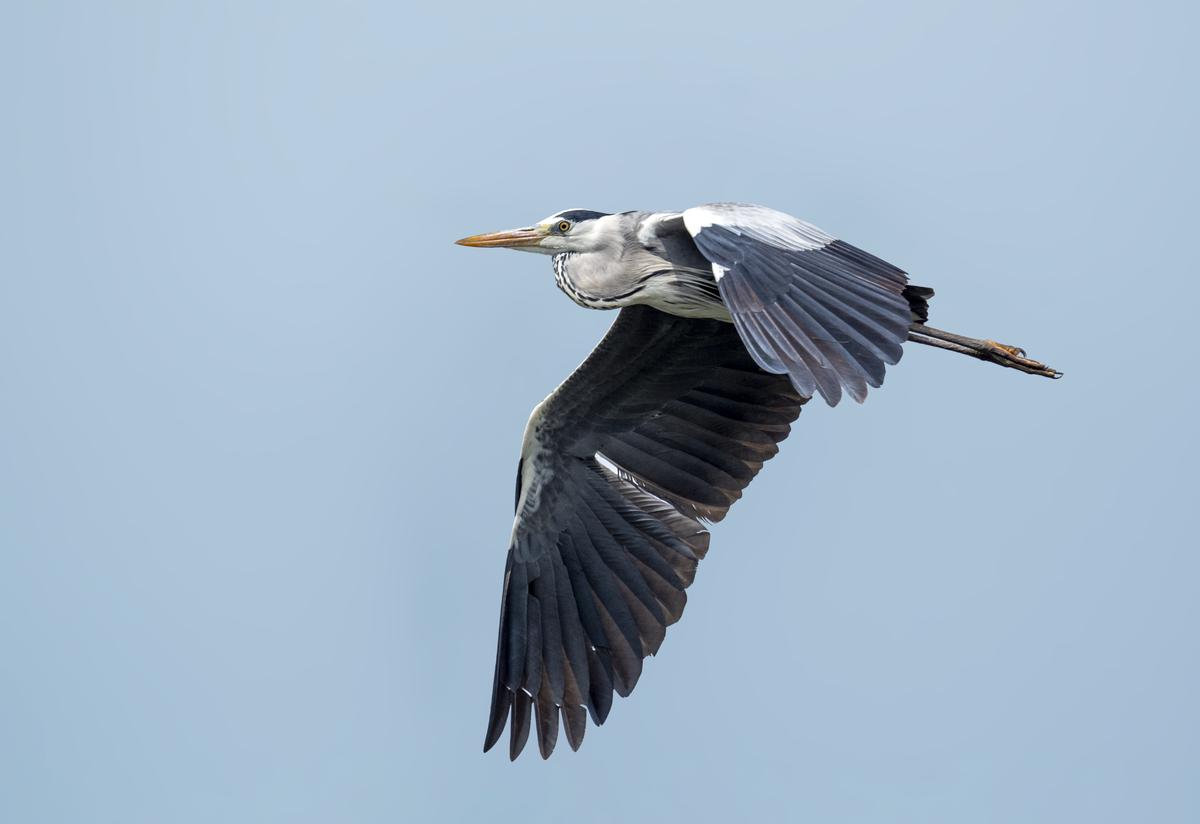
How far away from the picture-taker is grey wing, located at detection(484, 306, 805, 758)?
8852mm

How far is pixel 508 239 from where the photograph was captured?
8609mm

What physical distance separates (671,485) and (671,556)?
36 cm

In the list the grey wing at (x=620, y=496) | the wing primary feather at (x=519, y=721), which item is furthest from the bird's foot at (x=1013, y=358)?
the wing primary feather at (x=519, y=721)

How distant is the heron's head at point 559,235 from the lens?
8320 mm

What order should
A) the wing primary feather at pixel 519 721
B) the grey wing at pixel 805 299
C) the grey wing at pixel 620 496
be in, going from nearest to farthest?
the grey wing at pixel 805 299 < the wing primary feather at pixel 519 721 < the grey wing at pixel 620 496

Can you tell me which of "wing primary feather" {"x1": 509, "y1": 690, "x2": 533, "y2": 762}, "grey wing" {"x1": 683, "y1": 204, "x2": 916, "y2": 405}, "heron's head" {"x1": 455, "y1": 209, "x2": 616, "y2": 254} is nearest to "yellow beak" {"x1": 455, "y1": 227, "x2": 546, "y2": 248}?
"heron's head" {"x1": 455, "y1": 209, "x2": 616, "y2": 254}

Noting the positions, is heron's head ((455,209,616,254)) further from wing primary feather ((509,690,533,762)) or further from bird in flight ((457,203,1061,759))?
wing primary feather ((509,690,533,762))

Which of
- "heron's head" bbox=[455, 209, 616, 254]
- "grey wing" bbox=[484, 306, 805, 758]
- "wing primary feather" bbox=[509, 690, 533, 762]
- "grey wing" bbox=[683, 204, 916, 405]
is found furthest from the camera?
"grey wing" bbox=[484, 306, 805, 758]

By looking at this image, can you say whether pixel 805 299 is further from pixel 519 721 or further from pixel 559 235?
pixel 519 721

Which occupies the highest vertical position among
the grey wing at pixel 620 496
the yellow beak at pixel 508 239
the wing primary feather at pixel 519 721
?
the yellow beak at pixel 508 239

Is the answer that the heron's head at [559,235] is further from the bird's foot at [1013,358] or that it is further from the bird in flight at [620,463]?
the bird's foot at [1013,358]

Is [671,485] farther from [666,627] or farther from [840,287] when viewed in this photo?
[840,287]

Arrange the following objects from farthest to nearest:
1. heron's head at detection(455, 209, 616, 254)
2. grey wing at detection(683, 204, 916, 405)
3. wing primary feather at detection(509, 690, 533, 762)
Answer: wing primary feather at detection(509, 690, 533, 762)
heron's head at detection(455, 209, 616, 254)
grey wing at detection(683, 204, 916, 405)

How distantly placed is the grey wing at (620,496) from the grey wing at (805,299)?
4.41ft
